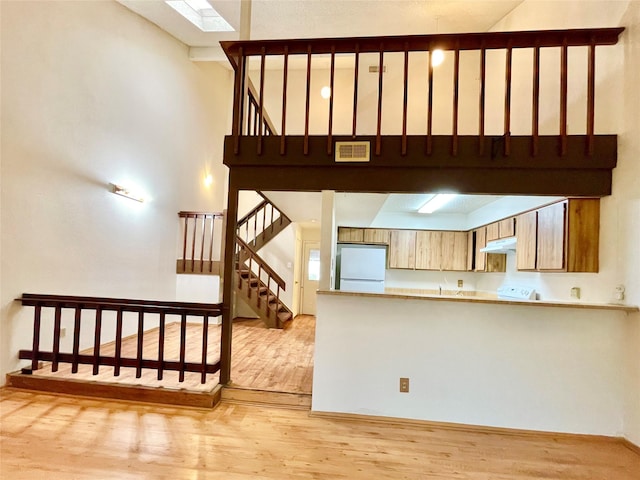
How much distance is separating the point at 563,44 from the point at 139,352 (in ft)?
15.3

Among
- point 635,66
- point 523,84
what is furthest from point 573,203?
point 523,84

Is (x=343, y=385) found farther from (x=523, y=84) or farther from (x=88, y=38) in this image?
(x=88, y=38)

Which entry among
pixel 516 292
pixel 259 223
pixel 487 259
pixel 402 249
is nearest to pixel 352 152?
pixel 516 292

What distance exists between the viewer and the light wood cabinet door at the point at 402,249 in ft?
21.1

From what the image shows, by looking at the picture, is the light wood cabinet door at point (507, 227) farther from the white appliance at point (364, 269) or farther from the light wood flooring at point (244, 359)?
the light wood flooring at point (244, 359)

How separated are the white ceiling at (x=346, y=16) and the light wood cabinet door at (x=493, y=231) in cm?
298

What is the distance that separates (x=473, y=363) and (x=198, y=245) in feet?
17.5

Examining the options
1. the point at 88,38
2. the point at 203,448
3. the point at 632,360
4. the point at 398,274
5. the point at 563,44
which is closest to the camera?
the point at 203,448

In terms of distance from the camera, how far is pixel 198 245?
21.3 feet

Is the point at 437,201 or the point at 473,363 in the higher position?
the point at 437,201

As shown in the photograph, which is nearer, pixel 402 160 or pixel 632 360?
pixel 632 360

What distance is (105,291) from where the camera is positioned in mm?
4438

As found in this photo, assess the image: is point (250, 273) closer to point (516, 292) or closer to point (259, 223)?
point (259, 223)

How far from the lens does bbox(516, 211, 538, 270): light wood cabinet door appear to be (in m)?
3.60
